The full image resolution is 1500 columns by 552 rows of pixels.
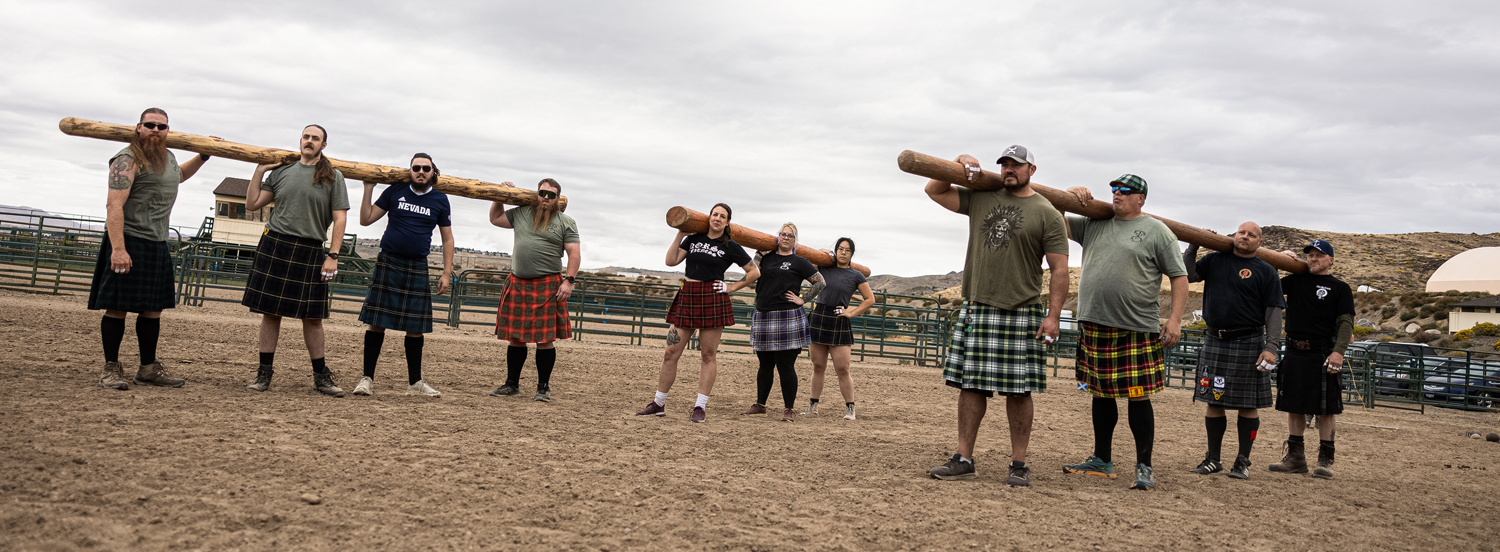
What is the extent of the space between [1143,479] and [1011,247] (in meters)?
1.38

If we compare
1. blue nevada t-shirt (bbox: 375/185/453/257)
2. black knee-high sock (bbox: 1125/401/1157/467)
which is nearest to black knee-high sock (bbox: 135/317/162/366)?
blue nevada t-shirt (bbox: 375/185/453/257)

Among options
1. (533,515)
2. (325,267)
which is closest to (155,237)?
(325,267)

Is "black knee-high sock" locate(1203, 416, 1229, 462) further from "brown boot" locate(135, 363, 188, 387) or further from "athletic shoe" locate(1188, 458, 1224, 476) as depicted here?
"brown boot" locate(135, 363, 188, 387)

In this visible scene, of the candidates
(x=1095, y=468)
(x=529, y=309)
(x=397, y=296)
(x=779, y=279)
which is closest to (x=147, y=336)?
(x=397, y=296)

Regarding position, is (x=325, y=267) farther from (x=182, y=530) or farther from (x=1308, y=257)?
(x=1308, y=257)

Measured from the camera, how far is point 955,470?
4.08 meters

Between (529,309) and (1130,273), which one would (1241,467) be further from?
(529,309)

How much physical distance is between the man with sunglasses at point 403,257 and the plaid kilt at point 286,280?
1.14 feet

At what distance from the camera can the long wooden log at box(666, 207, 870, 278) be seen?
18.7 ft

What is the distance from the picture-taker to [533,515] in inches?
113

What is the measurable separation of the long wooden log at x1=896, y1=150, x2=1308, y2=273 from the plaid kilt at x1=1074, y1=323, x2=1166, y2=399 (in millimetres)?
596

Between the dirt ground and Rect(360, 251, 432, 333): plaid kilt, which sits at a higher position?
Rect(360, 251, 432, 333): plaid kilt

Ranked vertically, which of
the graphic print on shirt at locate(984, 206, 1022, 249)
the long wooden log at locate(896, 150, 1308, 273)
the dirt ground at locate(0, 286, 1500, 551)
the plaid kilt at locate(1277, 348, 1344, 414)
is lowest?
the dirt ground at locate(0, 286, 1500, 551)

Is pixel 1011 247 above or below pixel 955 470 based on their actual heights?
above
